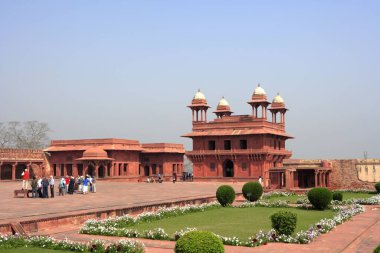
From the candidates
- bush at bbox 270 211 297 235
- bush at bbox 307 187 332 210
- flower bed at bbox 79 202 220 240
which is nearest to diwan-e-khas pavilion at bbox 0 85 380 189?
bush at bbox 307 187 332 210

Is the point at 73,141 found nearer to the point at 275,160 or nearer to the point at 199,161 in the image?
the point at 199,161

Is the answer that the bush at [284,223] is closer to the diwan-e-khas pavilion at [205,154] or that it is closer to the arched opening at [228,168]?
the diwan-e-khas pavilion at [205,154]

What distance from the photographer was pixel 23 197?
21391mm

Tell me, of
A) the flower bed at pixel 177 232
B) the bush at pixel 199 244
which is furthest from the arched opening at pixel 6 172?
the bush at pixel 199 244

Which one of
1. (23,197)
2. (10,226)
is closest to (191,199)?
(23,197)

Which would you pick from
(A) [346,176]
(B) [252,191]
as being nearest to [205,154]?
(A) [346,176]

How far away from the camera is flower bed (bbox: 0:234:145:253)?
9070mm

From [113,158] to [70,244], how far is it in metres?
35.4

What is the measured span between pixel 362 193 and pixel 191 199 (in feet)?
44.9

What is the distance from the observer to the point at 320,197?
58.7ft

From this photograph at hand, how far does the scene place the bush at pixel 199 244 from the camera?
6531 mm

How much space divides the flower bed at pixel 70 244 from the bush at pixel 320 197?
10.3m

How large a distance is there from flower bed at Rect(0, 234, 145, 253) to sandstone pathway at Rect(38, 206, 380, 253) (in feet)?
1.82

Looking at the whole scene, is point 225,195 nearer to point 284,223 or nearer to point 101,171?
point 284,223
